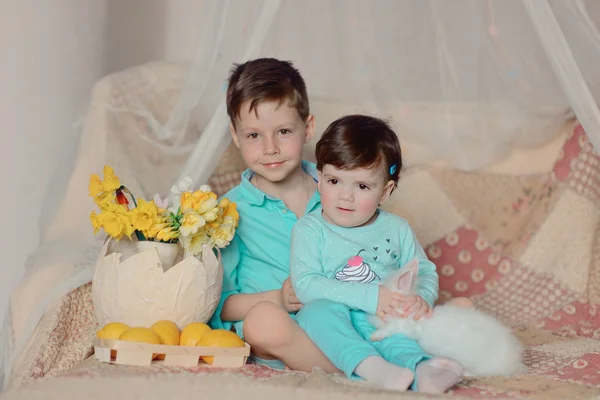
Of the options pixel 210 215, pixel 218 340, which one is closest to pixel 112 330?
pixel 218 340

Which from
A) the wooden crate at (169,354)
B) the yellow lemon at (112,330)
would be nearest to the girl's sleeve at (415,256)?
the wooden crate at (169,354)

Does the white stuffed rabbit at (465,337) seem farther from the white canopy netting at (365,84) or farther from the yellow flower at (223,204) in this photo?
the white canopy netting at (365,84)

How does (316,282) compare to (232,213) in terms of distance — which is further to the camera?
(232,213)

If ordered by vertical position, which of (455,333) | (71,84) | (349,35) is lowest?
(455,333)

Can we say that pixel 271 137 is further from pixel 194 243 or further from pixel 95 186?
pixel 95 186

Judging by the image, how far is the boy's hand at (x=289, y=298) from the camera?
6.10ft

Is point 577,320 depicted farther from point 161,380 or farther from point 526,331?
point 161,380

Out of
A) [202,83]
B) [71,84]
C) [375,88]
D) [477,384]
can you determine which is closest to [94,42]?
[71,84]

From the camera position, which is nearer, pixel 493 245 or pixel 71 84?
pixel 493 245

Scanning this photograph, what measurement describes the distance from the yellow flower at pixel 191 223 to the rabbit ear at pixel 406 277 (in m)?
0.46

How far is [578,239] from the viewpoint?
2361 millimetres

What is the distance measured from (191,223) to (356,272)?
0.39 m

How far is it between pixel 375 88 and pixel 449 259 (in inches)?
22.8

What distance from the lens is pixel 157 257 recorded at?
5.68 ft
